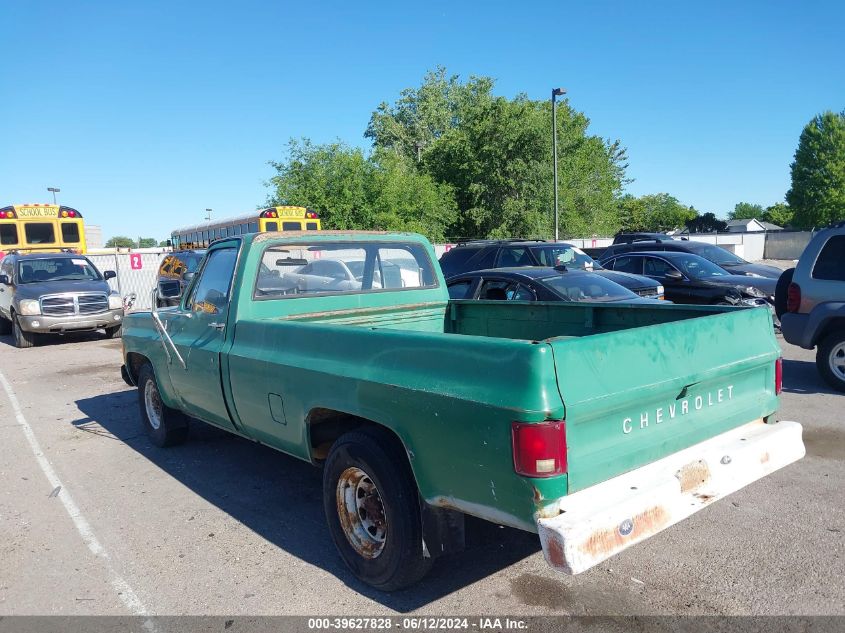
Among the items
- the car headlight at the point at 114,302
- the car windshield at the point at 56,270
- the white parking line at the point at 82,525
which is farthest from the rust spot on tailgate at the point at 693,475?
the car windshield at the point at 56,270

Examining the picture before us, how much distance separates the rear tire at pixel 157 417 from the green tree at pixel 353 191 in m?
27.8

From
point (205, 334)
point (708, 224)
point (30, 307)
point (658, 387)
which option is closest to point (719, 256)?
point (205, 334)

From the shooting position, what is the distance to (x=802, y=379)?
8297mm

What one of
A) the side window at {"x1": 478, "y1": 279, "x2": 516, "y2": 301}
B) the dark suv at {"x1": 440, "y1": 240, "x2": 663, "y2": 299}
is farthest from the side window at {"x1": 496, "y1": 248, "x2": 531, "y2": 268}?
the side window at {"x1": 478, "y1": 279, "x2": 516, "y2": 301}

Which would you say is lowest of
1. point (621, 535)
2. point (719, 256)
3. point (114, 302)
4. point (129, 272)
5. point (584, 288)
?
point (621, 535)

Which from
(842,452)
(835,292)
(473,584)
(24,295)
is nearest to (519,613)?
(473,584)

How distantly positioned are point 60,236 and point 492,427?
21964mm

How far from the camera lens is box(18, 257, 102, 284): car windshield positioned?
47.1ft

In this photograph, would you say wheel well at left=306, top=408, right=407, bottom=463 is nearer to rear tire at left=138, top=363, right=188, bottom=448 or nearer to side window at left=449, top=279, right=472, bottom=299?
rear tire at left=138, top=363, right=188, bottom=448

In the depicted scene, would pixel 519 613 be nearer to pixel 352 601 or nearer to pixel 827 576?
pixel 352 601

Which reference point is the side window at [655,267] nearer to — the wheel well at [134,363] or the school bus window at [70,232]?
the wheel well at [134,363]

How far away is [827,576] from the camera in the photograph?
355 cm

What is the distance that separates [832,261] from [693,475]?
5.93 m

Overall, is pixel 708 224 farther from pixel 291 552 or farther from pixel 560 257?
pixel 291 552
